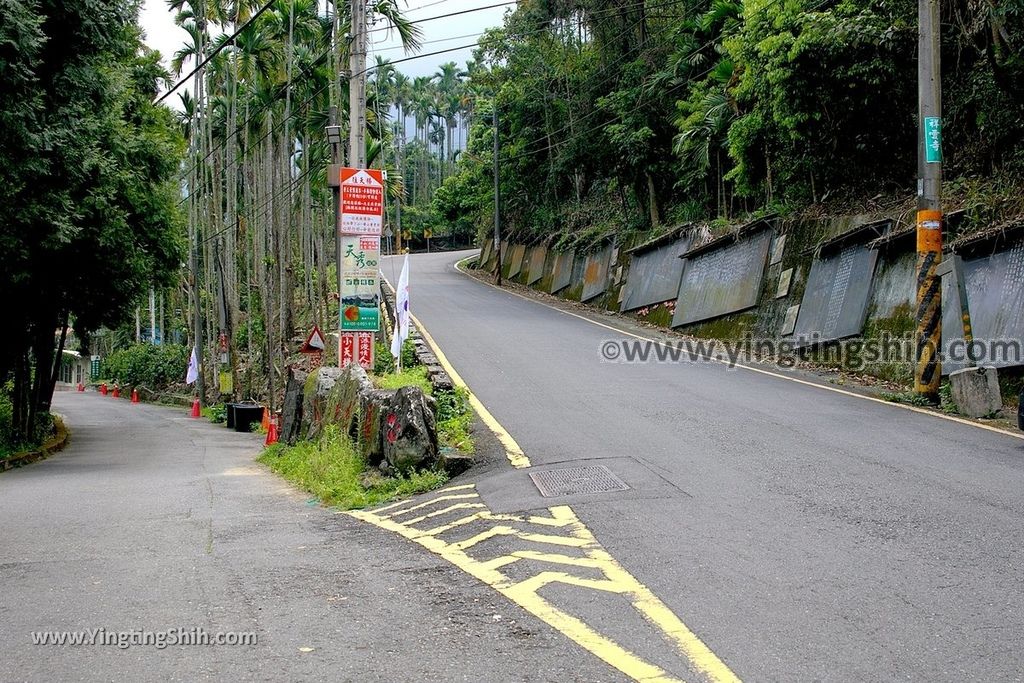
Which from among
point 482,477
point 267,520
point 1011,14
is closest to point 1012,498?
point 482,477

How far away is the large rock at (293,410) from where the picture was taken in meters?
17.8

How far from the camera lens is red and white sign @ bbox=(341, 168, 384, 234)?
14609 mm

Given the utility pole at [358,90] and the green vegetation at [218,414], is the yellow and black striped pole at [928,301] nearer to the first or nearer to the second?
the utility pole at [358,90]

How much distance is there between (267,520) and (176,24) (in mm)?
32083

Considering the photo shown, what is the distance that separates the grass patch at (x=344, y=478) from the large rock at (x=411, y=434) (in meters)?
0.16

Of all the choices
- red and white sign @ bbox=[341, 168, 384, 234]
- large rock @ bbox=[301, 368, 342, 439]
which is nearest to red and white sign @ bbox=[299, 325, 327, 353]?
large rock @ bbox=[301, 368, 342, 439]

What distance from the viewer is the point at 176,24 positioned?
36.0 m

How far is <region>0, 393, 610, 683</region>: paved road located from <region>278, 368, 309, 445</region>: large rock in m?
7.14

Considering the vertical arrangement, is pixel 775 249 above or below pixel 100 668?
above

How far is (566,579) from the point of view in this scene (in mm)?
6055

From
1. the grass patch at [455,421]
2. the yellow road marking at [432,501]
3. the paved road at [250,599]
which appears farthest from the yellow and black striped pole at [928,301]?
the paved road at [250,599]

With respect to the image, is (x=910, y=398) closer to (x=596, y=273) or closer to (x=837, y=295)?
(x=837, y=295)

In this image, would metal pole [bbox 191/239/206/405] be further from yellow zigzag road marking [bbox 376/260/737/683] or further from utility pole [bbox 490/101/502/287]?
yellow zigzag road marking [bbox 376/260/737/683]

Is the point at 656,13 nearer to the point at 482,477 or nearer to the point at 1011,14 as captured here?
the point at 1011,14
